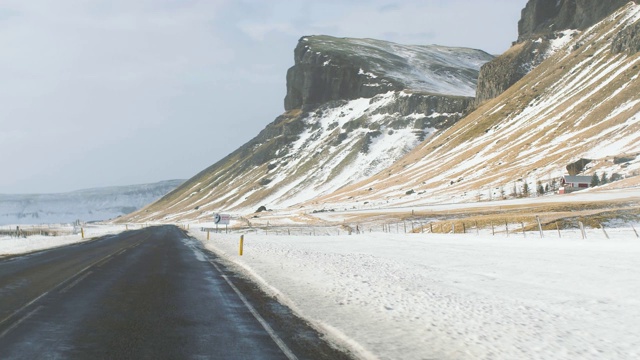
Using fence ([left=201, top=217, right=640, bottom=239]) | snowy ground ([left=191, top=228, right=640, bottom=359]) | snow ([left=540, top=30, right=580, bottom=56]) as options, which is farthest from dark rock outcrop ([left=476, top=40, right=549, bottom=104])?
snowy ground ([left=191, top=228, right=640, bottom=359])

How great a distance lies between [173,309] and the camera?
12.1 meters

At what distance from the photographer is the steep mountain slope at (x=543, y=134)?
9206 cm

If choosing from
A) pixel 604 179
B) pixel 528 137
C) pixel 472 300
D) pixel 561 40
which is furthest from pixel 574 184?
pixel 561 40

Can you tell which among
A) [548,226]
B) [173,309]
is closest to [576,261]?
[173,309]

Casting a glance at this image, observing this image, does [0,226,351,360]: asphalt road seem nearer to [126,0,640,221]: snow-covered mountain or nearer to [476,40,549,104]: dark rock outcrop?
[126,0,640,221]: snow-covered mountain

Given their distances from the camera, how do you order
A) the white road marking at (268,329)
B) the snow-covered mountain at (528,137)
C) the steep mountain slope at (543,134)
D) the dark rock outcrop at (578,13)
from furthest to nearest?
1. the dark rock outcrop at (578,13)
2. the snow-covered mountain at (528,137)
3. the steep mountain slope at (543,134)
4. the white road marking at (268,329)

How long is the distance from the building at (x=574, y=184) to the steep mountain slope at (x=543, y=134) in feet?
16.7

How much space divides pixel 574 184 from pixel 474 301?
70586mm

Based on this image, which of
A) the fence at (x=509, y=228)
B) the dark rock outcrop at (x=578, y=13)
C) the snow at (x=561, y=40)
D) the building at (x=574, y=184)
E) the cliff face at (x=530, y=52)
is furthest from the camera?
the cliff face at (x=530, y=52)

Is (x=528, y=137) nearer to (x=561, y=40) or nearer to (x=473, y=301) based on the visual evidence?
(x=561, y=40)

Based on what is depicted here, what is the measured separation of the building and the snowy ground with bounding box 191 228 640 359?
54.8 metres

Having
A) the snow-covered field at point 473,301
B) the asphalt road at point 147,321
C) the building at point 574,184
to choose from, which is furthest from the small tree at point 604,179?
the asphalt road at point 147,321

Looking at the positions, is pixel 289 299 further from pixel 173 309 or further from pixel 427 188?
pixel 427 188

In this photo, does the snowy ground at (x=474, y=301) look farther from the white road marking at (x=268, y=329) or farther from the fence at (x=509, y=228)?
the fence at (x=509, y=228)
